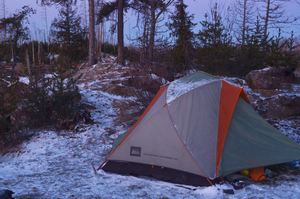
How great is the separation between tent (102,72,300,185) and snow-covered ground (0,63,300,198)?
281 millimetres

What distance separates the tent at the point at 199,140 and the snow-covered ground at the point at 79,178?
11.0 inches

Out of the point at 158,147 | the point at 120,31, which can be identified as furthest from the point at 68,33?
the point at 158,147

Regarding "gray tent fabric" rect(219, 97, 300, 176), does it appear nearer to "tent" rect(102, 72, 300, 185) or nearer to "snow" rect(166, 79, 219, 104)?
"tent" rect(102, 72, 300, 185)

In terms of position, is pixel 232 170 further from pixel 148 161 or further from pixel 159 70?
pixel 159 70

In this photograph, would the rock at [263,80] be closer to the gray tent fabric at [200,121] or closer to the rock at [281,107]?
the rock at [281,107]

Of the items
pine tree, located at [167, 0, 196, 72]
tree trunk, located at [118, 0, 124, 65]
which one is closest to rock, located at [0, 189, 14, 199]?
tree trunk, located at [118, 0, 124, 65]

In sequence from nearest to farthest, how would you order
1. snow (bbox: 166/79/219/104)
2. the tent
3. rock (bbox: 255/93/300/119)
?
1. the tent
2. snow (bbox: 166/79/219/104)
3. rock (bbox: 255/93/300/119)

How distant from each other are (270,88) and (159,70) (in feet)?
14.0

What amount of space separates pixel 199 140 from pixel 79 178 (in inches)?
90.1

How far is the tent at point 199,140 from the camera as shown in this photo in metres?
4.31

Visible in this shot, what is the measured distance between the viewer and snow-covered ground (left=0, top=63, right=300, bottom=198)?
3.85 m

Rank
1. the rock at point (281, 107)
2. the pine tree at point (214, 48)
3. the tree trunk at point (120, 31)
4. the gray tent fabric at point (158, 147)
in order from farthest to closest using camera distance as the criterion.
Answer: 1. the tree trunk at point (120, 31)
2. the pine tree at point (214, 48)
3. the rock at point (281, 107)
4. the gray tent fabric at point (158, 147)

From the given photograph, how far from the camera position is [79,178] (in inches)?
177

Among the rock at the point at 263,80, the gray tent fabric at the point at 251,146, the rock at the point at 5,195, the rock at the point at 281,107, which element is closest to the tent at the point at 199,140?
the gray tent fabric at the point at 251,146
